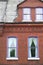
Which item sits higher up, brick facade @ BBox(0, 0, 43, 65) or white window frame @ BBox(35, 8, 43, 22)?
white window frame @ BBox(35, 8, 43, 22)

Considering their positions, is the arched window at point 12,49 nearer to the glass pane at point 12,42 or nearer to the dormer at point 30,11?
the glass pane at point 12,42

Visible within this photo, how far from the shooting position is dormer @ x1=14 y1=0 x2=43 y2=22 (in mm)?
24000

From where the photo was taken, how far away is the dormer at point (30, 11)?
24.0m

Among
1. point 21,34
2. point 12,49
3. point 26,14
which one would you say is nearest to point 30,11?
point 26,14

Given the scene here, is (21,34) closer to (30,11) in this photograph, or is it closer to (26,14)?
(26,14)

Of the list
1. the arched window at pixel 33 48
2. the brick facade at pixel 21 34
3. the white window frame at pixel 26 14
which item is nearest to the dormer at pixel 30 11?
the white window frame at pixel 26 14

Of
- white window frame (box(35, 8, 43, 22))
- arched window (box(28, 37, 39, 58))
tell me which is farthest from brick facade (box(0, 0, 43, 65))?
white window frame (box(35, 8, 43, 22))

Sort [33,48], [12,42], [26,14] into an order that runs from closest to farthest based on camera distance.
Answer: [33,48] → [12,42] → [26,14]

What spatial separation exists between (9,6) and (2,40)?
3849 mm

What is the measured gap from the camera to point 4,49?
23.4 meters

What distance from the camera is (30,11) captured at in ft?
79.3

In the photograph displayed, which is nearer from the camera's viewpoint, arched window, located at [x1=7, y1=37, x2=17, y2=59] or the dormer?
arched window, located at [x1=7, y1=37, x2=17, y2=59]

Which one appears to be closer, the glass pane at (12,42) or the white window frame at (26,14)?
the glass pane at (12,42)

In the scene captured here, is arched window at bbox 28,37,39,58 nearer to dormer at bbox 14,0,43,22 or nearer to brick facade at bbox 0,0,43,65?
brick facade at bbox 0,0,43,65
